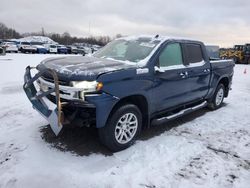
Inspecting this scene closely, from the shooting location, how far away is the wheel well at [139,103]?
4.09 metres

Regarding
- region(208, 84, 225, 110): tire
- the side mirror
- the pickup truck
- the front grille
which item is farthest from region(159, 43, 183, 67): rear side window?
region(208, 84, 225, 110): tire

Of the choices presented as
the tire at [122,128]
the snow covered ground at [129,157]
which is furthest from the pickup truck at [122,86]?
the snow covered ground at [129,157]

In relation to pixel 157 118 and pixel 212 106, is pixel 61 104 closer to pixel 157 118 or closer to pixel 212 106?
pixel 157 118

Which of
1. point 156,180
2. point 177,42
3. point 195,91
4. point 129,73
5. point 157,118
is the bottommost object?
point 156,180

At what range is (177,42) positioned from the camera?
5.23 meters

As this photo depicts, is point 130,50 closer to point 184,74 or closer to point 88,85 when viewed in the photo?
point 184,74

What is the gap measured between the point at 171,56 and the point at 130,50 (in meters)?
0.79

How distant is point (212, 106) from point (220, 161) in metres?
3.14

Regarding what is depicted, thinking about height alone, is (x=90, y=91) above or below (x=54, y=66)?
below

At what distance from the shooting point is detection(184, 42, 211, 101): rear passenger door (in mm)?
5473

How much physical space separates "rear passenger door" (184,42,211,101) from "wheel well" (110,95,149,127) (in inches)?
54.6

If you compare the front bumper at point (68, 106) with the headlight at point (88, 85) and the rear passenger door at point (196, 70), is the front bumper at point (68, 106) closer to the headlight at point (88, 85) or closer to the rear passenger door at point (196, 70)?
the headlight at point (88, 85)

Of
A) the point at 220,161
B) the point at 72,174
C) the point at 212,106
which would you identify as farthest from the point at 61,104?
the point at 212,106

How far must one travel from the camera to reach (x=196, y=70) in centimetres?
561
